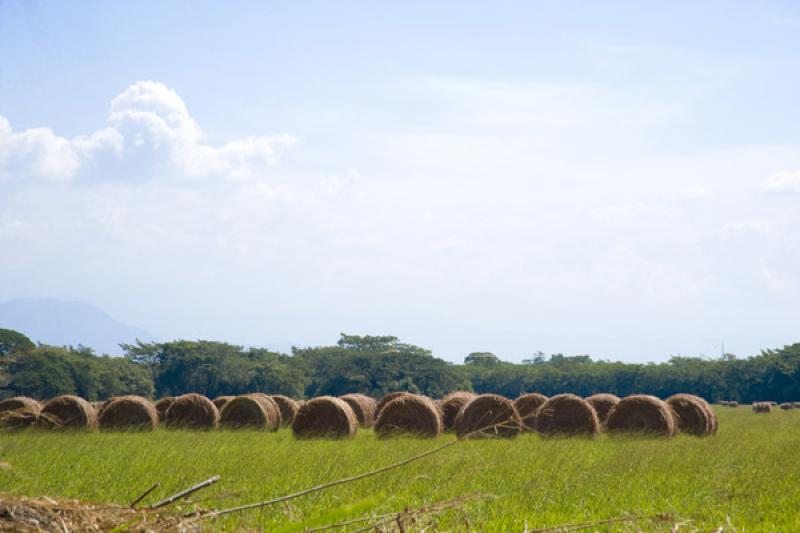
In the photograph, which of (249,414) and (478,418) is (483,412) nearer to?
(478,418)

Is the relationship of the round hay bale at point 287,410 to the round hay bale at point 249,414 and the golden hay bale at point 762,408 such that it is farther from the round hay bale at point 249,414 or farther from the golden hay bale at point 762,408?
the golden hay bale at point 762,408

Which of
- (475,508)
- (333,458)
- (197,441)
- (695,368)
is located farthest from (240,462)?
(695,368)

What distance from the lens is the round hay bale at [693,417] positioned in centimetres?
2745

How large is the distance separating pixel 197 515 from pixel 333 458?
15.8m

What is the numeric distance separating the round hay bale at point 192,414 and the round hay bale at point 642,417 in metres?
12.6

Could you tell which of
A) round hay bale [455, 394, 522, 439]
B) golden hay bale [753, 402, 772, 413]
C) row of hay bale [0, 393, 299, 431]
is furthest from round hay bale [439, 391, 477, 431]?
golden hay bale [753, 402, 772, 413]

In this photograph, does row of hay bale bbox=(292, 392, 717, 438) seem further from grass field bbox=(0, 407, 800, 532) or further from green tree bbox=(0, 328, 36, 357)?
green tree bbox=(0, 328, 36, 357)

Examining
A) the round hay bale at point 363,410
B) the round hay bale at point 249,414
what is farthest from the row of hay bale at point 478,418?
the round hay bale at point 363,410

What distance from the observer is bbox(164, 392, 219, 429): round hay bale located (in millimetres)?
29891

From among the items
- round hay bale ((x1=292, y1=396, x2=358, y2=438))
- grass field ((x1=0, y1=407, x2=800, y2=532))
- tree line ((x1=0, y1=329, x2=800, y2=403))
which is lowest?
grass field ((x1=0, y1=407, x2=800, y2=532))

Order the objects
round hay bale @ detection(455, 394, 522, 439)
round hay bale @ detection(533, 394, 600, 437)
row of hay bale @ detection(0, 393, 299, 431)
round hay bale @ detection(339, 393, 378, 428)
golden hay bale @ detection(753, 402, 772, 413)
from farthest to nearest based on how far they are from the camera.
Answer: golden hay bale @ detection(753, 402, 772, 413), round hay bale @ detection(339, 393, 378, 428), row of hay bale @ detection(0, 393, 299, 431), round hay bale @ detection(533, 394, 600, 437), round hay bale @ detection(455, 394, 522, 439)

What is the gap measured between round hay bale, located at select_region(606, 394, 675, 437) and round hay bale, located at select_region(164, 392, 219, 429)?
12.6m

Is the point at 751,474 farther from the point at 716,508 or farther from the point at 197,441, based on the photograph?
the point at 197,441

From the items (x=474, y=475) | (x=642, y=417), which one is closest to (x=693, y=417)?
(x=642, y=417)
